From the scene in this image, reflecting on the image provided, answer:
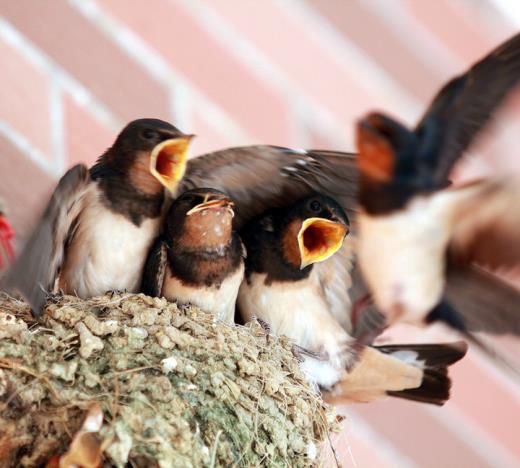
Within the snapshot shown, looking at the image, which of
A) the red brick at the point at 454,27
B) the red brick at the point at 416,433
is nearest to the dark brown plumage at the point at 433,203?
the red brick at the point at 416,433

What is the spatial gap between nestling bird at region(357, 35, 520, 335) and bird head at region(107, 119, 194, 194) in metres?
0.66

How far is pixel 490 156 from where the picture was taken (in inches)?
222

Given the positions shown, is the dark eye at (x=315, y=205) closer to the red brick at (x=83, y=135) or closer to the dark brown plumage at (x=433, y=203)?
the dark brown plumage at (x=433, y=203)

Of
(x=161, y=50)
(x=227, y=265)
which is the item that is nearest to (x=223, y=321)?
(x=227, y=265)

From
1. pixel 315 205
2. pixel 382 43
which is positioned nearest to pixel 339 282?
pixel 315 205

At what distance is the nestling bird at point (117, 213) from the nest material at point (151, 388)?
0.14m

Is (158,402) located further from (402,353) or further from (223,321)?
(402,353)

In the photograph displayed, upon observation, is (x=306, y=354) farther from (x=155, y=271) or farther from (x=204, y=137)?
(x=204, y=137)

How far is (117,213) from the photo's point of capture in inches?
126

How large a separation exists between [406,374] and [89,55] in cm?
143

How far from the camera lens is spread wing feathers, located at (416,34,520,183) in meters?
2.59

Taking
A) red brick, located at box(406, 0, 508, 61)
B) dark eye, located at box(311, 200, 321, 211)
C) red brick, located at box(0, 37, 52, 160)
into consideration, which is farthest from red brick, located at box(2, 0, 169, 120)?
red brick, located at box(406, 0, 508, 61)

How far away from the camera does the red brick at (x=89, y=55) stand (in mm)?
4105

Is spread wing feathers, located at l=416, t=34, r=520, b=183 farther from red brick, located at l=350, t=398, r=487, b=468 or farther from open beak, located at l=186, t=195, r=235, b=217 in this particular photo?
red brick, located at l=350, t=398, r=487, b=468
